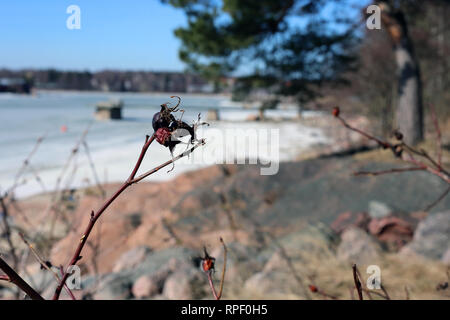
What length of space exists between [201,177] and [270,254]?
14.7 ft

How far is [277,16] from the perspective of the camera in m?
9.08

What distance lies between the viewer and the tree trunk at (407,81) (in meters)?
9.48

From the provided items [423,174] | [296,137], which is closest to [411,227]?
[423,174]

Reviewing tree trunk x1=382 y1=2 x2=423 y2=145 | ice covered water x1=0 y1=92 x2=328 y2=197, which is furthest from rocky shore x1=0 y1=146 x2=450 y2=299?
tree trunk x1=382 y1=2 x2=423 y2=145

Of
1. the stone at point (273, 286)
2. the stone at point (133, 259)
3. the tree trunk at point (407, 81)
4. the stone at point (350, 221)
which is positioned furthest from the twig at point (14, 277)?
the tree trunk at point (407, 81)

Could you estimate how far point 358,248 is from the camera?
11.7ft

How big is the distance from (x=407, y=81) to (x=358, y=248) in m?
7.29

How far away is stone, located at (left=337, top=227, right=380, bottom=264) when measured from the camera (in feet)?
11.3

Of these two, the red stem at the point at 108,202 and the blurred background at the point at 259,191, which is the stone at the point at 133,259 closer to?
the blurred background at the point at 259,191

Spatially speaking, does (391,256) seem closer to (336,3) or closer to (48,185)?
(48,185)

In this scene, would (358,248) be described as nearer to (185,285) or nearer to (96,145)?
(185,285)

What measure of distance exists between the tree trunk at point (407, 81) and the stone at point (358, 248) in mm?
6491

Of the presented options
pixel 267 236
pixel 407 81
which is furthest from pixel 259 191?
pixel 407 81

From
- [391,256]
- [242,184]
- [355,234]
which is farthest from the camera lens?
[242,184]
